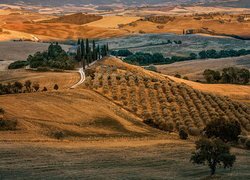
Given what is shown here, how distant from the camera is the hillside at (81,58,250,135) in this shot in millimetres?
58312

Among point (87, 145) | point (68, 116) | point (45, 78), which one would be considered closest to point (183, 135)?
point (87, 145)

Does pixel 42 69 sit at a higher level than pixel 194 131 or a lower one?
higher

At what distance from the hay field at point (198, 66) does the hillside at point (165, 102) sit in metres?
49.8

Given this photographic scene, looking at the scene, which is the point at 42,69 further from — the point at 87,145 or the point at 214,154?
the point at 214,154

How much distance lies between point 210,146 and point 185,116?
26034 millimetres

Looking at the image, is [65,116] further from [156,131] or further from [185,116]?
[185,116]

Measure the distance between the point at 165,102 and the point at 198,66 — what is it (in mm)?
72593

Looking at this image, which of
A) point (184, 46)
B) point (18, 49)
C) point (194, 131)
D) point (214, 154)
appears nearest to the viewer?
point (214, 154)

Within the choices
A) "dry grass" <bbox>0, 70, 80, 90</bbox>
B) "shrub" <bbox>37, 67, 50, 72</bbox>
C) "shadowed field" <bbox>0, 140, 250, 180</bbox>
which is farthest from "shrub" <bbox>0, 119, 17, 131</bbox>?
"shrub" <bbox>37, 67, 50, 72</bbox>

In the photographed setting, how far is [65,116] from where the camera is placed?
54.2 m

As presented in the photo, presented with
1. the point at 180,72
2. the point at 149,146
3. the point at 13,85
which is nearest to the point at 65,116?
the point at 149,146

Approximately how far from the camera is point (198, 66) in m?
138

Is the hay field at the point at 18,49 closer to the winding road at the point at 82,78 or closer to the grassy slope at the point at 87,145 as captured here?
the winding road at the point at 82,78

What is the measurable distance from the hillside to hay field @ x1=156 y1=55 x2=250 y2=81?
4978 centimetres
